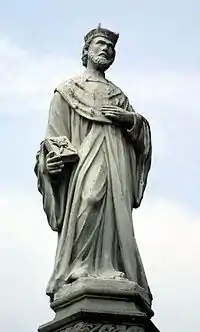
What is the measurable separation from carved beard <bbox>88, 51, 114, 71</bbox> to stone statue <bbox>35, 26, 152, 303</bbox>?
0.05ft

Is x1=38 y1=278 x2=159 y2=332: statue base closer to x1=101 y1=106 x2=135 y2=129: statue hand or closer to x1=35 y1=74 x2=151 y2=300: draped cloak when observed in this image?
x1=35 y1=74 x2=151 y2=300: draped cloak

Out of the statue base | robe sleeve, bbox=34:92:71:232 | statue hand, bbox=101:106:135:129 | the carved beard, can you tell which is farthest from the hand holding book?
the statue base

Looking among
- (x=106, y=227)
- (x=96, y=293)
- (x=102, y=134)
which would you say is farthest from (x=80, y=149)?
(x=96, y=293)

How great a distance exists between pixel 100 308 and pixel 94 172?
6.95 ft

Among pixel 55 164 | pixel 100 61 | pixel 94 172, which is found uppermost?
pixel 100 61

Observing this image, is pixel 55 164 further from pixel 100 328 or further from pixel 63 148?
pixel 100 328

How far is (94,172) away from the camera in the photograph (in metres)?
13.0

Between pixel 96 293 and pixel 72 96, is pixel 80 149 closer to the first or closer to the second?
pixel 72 96

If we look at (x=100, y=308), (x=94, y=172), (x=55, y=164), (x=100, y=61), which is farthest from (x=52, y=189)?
(x=100, y=61)

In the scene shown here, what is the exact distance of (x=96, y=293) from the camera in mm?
11906

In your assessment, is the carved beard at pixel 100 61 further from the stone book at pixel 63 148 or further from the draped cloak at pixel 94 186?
the stone book at pixel 63 148

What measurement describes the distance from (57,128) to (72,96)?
22.1 inches

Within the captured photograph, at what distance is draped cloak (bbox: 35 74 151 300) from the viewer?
41.0 feet

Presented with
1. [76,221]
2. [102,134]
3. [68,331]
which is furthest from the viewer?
[102,134]
